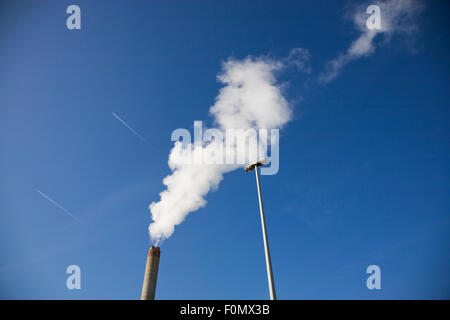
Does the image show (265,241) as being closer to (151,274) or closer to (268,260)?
(268,260)

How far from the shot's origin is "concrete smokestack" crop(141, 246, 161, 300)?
30.7 m

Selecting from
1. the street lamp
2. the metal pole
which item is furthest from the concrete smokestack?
the metal pole

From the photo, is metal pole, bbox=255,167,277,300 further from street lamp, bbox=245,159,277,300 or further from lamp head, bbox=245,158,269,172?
lamp head, bbox=245,158,269,172

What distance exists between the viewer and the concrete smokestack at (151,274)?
101 feet

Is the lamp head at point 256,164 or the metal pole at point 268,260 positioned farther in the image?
the lamp head at point 256,164

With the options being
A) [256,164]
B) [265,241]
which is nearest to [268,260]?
[265,241]

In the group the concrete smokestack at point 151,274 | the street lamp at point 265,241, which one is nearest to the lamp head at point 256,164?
the street lamp at point 265,241

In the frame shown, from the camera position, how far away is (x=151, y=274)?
32.4m

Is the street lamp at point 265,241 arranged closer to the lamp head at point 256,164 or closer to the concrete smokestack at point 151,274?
the lamp head at point 256,164

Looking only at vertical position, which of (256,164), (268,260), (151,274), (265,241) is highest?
(256,164)
